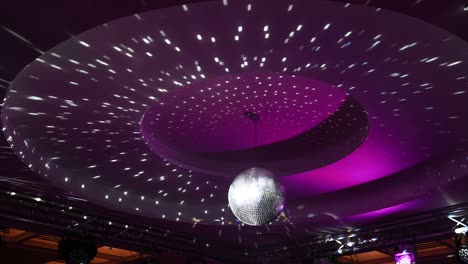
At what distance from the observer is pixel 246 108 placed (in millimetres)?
4547

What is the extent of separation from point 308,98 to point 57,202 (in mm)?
3780

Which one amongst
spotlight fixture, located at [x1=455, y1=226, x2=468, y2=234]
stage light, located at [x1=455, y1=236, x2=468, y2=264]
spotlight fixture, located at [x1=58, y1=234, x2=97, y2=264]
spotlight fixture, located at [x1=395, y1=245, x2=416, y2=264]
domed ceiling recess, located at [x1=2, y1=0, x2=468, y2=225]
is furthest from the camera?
spotlight fixture, located at [x1=395, y1=245, x2=416, y2=264]

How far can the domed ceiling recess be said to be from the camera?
317cm

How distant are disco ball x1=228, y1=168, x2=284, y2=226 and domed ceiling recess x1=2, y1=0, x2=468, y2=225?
82cm

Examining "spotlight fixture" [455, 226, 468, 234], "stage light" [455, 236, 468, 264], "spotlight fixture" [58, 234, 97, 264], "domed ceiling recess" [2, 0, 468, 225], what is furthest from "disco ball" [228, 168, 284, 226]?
"stage light" [455, 236, 468, 264]

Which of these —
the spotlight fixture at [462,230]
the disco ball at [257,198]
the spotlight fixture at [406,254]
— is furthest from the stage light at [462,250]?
the disco ball at [257,198]

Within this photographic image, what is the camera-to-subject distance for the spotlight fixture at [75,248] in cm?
664

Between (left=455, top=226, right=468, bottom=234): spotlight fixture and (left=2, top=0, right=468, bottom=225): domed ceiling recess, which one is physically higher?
(left=2, top=0, right=468, bottom=225): domed ceiling recess

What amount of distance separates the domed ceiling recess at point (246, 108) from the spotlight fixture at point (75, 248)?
3.03ft

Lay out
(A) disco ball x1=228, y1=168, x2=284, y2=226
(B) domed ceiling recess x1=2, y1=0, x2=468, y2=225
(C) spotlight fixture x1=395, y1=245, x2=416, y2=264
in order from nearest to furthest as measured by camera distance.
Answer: (B) domed ceiling recess x1=2, y1=0, x2=468, y2=225, (A) disco ball x1=228, y1=168, x2=284, y2=226, (C) spotlight fixture x1=395, y1=245, x2=416, y2=264

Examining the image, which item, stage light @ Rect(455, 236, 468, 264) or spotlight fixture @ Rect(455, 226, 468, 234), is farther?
stage light @ Rect(455, 236, 468, 264)

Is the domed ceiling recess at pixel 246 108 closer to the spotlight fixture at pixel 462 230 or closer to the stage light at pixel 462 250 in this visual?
the spotlight fixture at pixel 462 230

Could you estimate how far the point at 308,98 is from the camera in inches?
171

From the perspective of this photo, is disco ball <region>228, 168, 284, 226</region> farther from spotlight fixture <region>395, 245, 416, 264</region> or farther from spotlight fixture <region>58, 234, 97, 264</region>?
spotlight fixture <region>395, 245, 416, 264</region>
